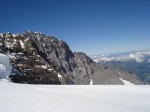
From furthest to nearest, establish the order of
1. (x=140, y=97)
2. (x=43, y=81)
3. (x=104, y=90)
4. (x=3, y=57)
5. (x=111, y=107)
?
(x=43, y=81), (x=3, y=57), (x=104, y=90), (x=140, y=97), (x=111, y=107)

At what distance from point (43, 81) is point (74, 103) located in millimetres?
66785

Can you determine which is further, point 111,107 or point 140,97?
point 140,97

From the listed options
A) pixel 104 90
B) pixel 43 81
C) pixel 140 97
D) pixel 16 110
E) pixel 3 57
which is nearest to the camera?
pixel 16 110

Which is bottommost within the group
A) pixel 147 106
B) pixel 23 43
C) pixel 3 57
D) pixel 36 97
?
pixel 147 106

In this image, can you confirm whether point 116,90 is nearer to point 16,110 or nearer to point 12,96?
point 12,96

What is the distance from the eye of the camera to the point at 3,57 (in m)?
31.1

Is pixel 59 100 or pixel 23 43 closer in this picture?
pixel 59 100

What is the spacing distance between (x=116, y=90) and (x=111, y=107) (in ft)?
15.1

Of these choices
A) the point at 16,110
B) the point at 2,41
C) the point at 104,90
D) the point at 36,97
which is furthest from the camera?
the point at 2,41

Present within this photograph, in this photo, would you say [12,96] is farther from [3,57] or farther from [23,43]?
[23,43]

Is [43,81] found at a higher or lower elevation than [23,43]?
lower

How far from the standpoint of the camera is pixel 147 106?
11.4m

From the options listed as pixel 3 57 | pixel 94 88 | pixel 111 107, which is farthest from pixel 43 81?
pixel 111 107

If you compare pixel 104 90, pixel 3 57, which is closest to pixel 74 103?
pixel 104 90
